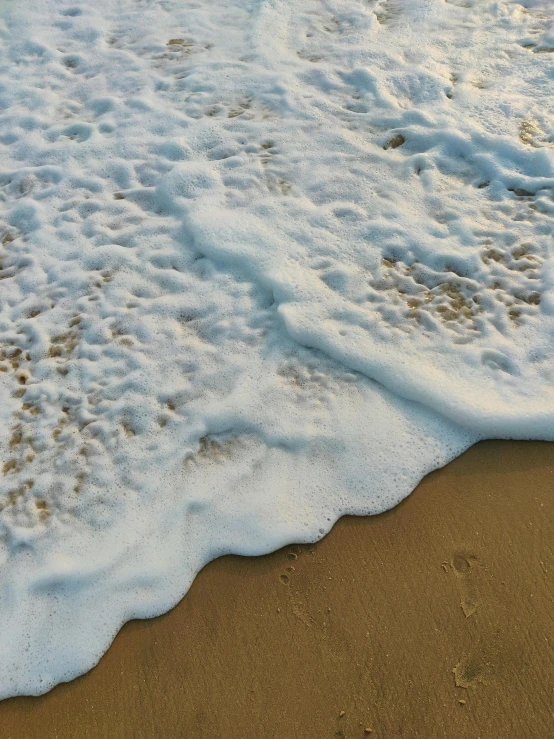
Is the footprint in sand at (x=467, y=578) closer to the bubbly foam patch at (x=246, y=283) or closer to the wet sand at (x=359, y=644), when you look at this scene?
the wet sand at (x=359, y=644)

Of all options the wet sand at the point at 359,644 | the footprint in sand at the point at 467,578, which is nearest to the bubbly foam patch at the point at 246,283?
the wet sand at the point at 359,644

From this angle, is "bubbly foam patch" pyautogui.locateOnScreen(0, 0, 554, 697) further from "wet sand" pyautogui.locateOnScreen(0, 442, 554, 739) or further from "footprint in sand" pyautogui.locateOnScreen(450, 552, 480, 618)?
"footprint in sand" pyautogui.locateOnScreen(450, 552, 480, 618)

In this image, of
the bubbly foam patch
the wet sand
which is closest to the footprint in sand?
the wet sand

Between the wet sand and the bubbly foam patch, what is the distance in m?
0.09

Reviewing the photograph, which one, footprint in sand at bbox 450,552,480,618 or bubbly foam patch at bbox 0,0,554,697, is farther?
bubbly foam patch at bbox 0,0,554,697

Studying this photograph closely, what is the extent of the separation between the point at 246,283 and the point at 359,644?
1.52 meters

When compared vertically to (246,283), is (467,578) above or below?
below

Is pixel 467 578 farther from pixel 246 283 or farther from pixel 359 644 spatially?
pixel 246 283

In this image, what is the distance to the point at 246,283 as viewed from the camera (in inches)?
105

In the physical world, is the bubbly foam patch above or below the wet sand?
above

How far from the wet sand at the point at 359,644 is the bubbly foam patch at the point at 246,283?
0.09 metres

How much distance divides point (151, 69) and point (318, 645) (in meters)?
3.44

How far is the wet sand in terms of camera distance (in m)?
1.67

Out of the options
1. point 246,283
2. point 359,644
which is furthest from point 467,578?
point 246,283
